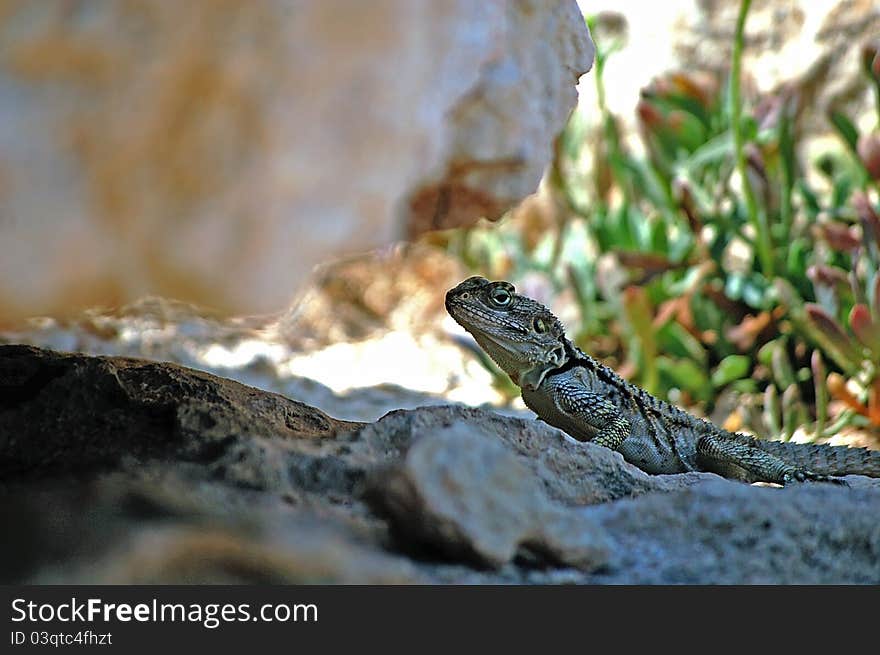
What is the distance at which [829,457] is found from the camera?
4098mm

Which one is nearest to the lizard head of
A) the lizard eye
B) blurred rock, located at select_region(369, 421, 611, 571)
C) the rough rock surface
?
the lizard eye

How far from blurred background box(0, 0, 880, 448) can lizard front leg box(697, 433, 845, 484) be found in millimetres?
1257

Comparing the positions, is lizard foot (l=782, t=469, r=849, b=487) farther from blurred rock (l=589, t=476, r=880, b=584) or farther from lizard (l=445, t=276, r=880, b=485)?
blurred rock (l=589, t=476, r=880, b=584)

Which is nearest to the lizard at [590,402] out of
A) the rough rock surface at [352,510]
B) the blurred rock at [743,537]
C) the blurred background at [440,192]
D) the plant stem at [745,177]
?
the blurred background at [440,192]

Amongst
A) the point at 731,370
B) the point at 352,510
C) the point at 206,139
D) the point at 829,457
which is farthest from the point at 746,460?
the point at 206,139

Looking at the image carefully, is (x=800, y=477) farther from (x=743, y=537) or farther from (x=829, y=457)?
(x=743, y=537)

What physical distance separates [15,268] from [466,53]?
3.54 feet

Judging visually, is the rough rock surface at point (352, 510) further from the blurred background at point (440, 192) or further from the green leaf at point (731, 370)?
the green leaf at point (731, 370)

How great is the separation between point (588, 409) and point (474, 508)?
2.06 meters

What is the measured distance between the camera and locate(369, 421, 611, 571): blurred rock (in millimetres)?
1940
